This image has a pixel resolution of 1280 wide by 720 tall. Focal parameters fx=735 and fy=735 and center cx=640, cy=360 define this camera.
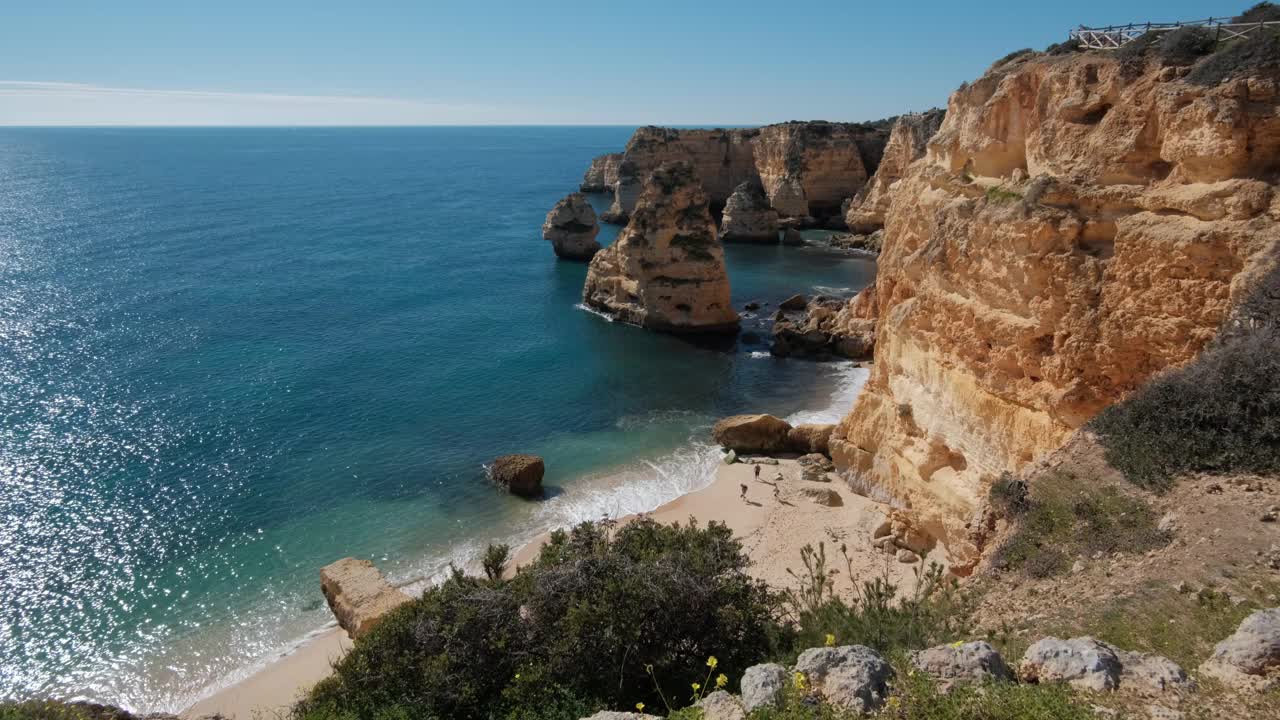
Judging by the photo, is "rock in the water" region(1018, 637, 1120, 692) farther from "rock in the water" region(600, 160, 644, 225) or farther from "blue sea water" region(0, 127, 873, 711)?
"rock in the water" region(600, 160, 644, 225)

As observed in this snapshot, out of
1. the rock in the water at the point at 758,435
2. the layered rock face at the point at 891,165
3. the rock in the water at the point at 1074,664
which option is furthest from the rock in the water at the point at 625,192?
the rock in the water at the point at 1074,664

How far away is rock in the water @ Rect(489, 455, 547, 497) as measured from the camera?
81.5 feet

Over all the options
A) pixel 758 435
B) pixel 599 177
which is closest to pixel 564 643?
pixel 758 435

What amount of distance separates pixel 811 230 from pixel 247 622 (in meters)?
63.9

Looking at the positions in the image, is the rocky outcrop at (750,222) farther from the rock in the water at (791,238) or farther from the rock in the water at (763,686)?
the rock in the water at (763,686)

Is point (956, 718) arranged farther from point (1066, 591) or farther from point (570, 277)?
point (570, 277)

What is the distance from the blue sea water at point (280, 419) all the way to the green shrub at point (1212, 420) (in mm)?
15752

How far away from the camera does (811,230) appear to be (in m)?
73.3

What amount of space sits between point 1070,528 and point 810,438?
55.3 feet

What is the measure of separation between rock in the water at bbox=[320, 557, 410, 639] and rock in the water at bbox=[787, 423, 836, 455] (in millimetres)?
15142

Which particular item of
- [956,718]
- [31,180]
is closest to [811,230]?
[956,718]

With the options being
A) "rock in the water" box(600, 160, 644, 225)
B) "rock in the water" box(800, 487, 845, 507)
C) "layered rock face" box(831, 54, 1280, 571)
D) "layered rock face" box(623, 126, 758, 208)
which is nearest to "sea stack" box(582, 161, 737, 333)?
"rock in the water" box(800, 487, 845, 507)

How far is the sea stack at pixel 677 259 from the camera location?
42.2 meters

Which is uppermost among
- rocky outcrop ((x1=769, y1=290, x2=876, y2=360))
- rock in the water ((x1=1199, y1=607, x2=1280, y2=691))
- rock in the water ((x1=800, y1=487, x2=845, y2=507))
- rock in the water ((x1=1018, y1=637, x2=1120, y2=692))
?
rock in the water ((x1=1199, y1=607, x2=1280, y2=691))
